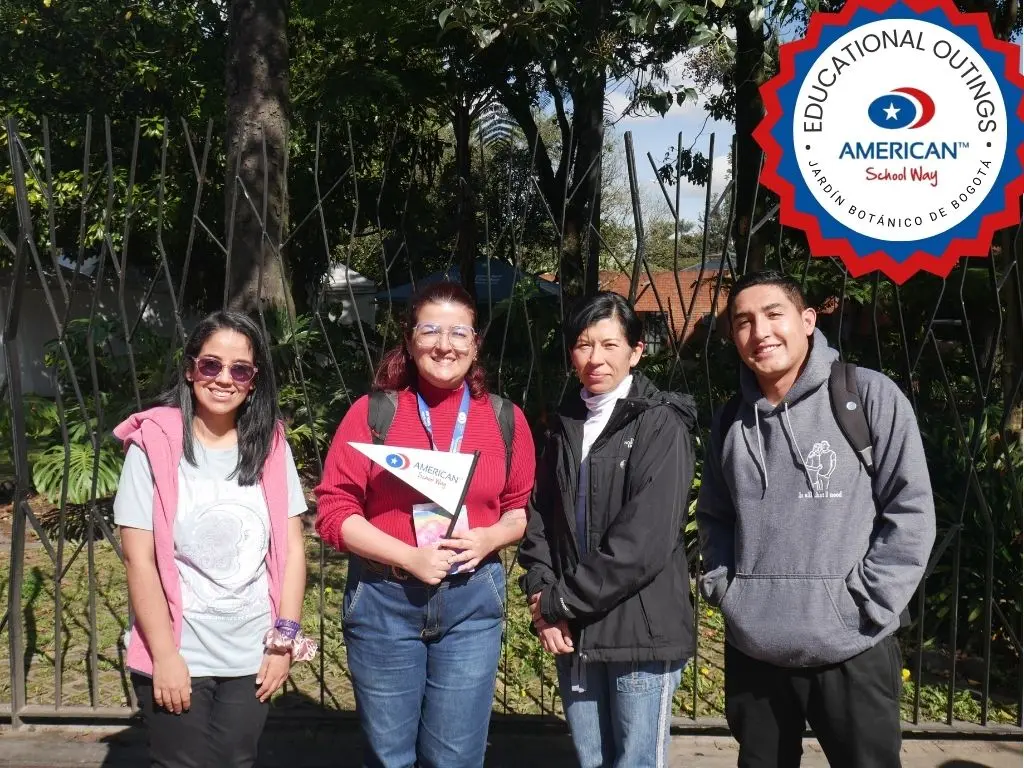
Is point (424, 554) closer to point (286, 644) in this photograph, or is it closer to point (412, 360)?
point (286, 644)

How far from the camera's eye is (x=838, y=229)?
4.41m

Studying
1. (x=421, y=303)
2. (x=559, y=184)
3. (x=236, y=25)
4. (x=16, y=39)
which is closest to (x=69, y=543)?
(x=236, y=25)

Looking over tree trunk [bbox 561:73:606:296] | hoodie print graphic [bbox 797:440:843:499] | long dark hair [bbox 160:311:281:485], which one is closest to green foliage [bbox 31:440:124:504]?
tree trunk [bbox 561:73:606:296]

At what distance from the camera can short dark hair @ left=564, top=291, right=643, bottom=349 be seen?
92.4 inches

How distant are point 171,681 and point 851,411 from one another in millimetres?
1681

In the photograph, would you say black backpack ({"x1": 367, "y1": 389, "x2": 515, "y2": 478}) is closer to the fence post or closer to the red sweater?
the red sweater

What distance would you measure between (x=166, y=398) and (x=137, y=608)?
1.71 feet

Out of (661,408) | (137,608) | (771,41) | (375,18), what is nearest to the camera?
(137,608)

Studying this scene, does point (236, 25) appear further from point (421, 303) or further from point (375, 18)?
point (421, 303)

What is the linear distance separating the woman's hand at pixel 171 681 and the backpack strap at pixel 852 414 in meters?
1.62

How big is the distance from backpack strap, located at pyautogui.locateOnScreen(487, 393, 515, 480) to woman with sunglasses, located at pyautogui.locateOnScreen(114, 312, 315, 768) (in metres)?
0.57

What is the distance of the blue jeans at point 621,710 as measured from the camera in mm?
2273

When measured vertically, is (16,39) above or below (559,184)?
above

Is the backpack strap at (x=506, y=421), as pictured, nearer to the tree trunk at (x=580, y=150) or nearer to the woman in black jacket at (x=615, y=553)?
the woman in black jacket at (x=615, y=553)
